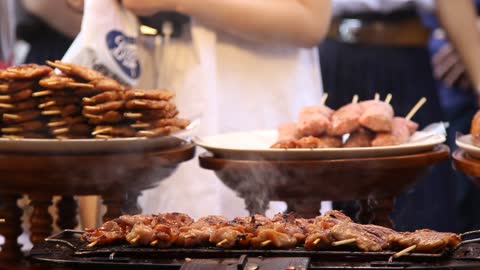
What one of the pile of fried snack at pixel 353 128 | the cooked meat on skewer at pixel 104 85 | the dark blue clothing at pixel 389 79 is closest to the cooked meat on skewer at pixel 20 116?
the cooked meat on skewer at pixel 104 85

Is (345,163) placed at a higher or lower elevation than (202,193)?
higher

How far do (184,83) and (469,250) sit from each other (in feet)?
6.14

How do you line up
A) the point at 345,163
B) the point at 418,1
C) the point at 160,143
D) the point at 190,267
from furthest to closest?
1. the point at 418,1
2. the point at 160,143
3. the point at 345,163
4. the point at 190,267

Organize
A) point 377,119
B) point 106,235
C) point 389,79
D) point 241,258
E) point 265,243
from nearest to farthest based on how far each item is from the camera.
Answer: point 241,258 → point 265,243 → point 106,235 → point 377,119 → point 389,79

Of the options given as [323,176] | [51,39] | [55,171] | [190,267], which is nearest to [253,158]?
[323,176]

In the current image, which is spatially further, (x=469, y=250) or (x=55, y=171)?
(x=55, y=171)

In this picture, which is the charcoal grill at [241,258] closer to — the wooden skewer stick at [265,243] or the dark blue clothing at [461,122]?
the wooden skewer stick at [265,243]

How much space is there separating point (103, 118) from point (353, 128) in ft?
2.98

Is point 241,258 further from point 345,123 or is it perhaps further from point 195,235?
point 345,123

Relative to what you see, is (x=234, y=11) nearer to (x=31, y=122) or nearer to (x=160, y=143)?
(x=160, y=143)

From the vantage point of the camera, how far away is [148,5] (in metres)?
3.45

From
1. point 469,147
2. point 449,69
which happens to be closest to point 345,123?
point 469,147

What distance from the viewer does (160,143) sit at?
2.98 m

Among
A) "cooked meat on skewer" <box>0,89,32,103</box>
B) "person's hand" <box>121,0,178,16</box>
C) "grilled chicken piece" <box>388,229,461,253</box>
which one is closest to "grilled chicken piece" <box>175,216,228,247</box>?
"grilled chicken piece" <box>388,229,461,253</box>
